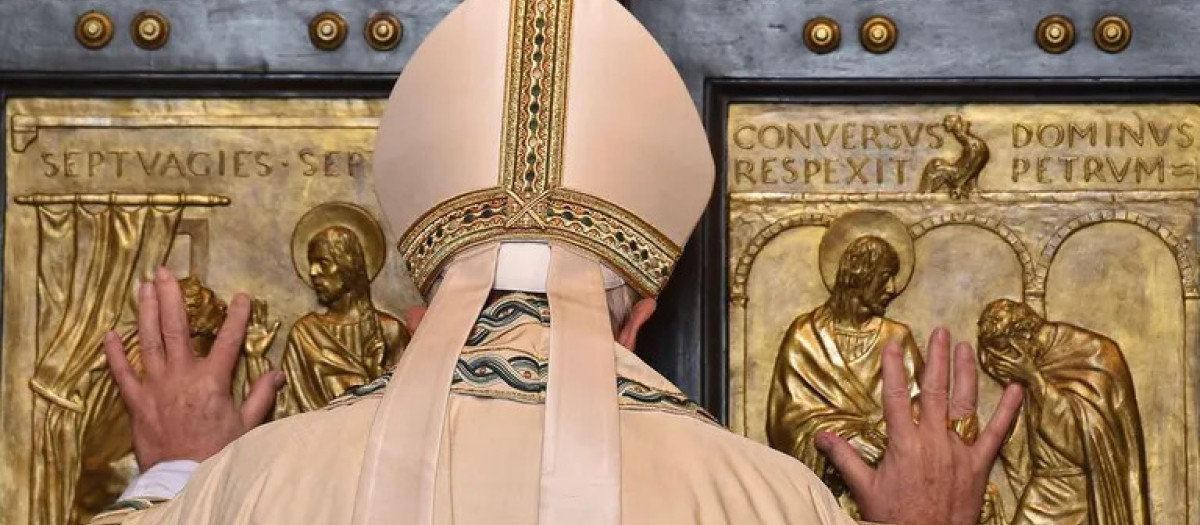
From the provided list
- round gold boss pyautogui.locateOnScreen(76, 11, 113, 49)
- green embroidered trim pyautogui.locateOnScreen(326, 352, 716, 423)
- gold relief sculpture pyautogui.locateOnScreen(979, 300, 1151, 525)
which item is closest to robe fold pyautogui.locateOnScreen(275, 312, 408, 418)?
round gold boss pyautogui.locateOnScreen(76, 11, 113, 49)

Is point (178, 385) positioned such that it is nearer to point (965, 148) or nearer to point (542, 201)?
point (542, 201)

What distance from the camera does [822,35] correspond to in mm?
4070

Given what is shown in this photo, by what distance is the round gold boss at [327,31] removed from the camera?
4102mm

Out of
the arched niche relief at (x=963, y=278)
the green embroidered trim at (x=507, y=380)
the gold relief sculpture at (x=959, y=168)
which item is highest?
the gold relief sculpture at (x=959, y=168)

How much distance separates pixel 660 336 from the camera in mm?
4051

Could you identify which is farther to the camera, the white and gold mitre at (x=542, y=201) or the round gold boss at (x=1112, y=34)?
the round gold boss at (x=1112, y=34)

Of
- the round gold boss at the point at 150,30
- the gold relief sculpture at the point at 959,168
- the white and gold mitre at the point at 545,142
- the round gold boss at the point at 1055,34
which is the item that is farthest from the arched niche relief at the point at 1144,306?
the round gold boss at the point at 150,30

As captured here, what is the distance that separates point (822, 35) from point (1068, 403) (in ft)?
2.13

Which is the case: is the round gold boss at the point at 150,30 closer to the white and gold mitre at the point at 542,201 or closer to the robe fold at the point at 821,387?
the white and gold mitre at the point at 542,201

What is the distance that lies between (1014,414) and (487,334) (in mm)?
1065

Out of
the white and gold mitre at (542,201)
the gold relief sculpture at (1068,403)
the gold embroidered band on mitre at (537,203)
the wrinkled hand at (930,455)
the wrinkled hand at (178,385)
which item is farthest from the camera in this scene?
the gold relief sculpture at (1068,403)

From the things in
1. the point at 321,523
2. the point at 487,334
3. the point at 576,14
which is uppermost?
the point at 576,14

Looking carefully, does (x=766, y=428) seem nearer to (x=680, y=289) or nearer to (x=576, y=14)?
(x=680, y=289)

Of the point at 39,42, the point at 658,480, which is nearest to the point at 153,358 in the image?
the point at 39,42
